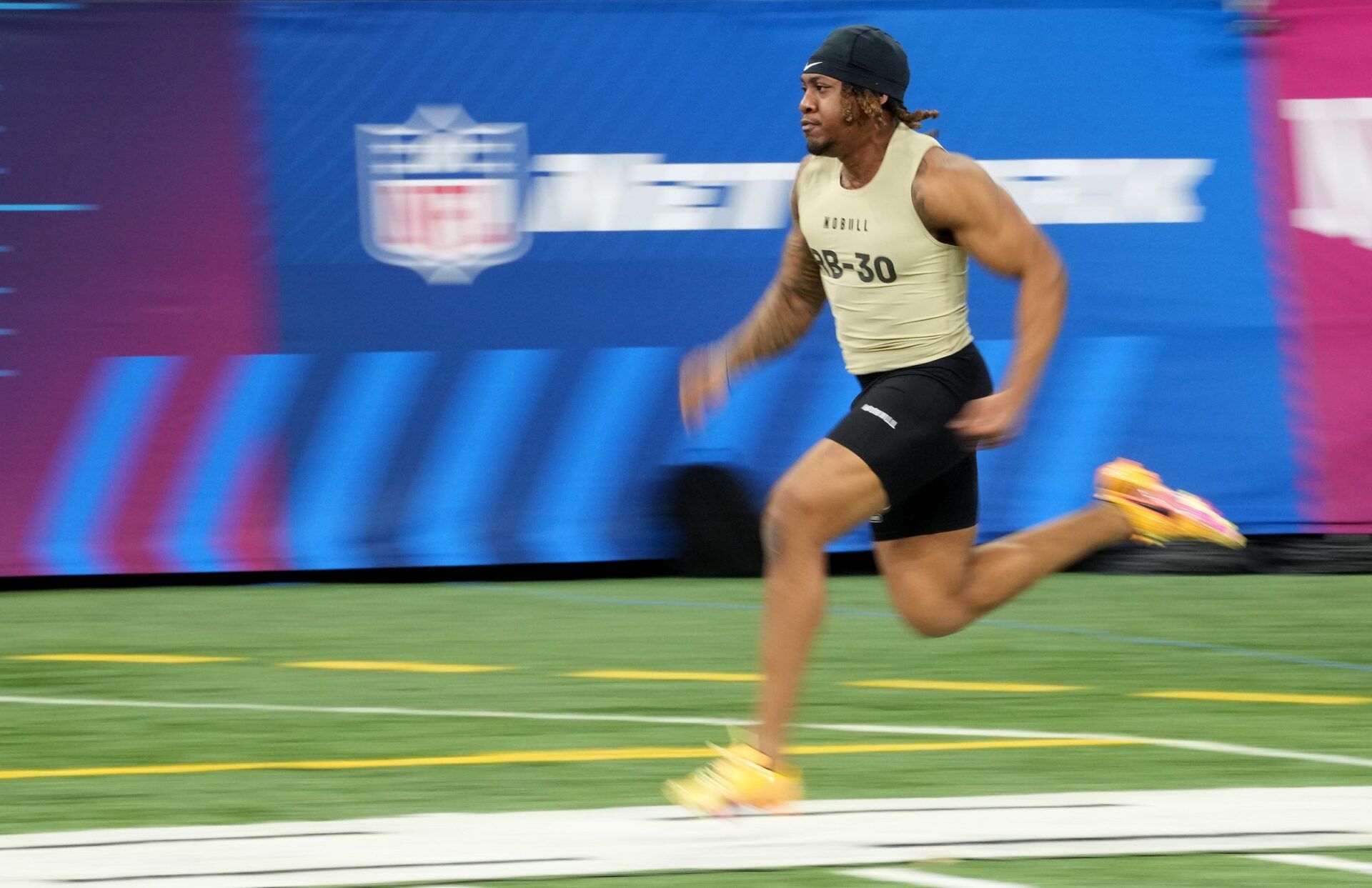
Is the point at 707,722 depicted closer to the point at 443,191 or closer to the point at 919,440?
the point at 919,440

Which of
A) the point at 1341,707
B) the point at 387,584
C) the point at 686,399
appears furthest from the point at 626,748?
the point at 387,584

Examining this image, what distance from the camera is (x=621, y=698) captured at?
687 cm

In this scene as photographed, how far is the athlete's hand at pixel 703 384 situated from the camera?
5.82 m

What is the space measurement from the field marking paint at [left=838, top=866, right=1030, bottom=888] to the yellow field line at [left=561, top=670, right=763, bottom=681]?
2.66 meters

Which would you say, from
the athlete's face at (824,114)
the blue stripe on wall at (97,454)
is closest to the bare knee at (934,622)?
the athlete's face at (824,114)

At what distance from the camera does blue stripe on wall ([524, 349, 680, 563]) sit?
930cm

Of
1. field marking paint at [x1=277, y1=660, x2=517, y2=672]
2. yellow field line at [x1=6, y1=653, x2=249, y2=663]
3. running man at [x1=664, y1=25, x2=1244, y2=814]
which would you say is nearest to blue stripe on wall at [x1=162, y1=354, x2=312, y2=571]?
yellow field line at [x1=6, y1=653, x2=249, y2=663]

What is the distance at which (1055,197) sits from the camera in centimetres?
942

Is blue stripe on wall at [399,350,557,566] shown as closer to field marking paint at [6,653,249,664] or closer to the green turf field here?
the green turf field

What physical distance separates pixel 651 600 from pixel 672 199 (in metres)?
1.86

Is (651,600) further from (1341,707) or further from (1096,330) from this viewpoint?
(1341,707)

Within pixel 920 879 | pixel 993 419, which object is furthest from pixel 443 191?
pixel 920 879

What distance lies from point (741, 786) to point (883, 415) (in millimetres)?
1004

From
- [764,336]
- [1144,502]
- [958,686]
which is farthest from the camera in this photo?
[958,686]
